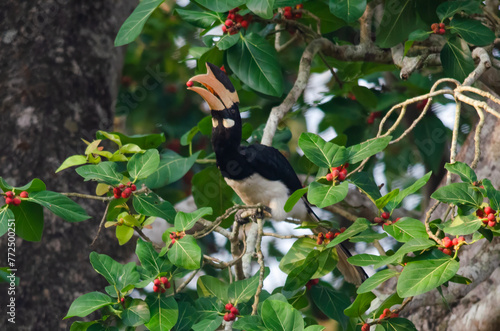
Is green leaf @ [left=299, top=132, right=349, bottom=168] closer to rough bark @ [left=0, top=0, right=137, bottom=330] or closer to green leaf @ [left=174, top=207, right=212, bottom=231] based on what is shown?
green leaf @ [left=174, top=207, right=212, bottom=231]

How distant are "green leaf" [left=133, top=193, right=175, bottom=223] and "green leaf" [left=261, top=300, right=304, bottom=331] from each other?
0.52 m

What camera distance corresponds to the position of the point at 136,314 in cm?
181

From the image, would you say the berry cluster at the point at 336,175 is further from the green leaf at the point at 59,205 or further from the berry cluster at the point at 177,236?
the green leaf at the point at 59,205

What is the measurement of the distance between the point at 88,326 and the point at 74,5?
1.88m

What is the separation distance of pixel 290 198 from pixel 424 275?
0.43 metres

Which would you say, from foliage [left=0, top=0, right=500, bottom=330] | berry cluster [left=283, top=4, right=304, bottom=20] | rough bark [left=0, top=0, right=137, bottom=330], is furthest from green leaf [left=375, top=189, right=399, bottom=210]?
rough bark [left=0, top=0, right=137, bottom=330]

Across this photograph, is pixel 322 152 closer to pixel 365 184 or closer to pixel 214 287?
pixel 365 184

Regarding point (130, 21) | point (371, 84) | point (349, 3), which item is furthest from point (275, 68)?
point (371, 84)

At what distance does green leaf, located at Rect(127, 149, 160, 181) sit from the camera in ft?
6.72

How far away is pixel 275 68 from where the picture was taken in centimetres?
247

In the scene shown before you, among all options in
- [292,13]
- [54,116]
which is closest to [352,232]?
[292,13]

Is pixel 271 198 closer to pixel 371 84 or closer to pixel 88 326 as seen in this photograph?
pixel 88 326

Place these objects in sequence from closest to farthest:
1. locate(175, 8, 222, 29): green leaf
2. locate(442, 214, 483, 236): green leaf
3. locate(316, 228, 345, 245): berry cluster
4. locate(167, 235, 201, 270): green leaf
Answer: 1. locate(442, 214, 483, 236): green leaf
2. locate(167, 235, 201, 270): green leaf
3. locate(316, 228, 345, 245): berry cluster
4. locate(175, 8, 222, 29): green leaf

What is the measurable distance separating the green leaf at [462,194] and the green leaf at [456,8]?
917 mm
